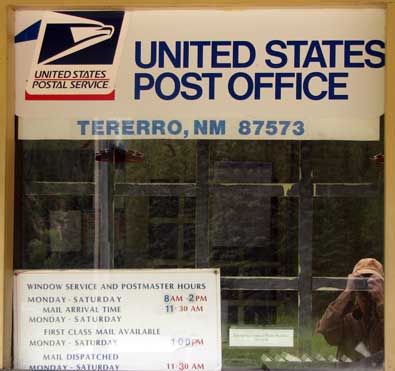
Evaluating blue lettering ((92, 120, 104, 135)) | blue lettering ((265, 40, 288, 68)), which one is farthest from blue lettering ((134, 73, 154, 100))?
blue lettering ((265, 40, 288, 68))

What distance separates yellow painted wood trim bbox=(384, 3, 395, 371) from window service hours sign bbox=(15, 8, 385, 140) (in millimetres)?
92

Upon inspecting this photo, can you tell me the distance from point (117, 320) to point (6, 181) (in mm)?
930

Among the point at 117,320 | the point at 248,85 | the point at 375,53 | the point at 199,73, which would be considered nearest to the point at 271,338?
the point at 117,320

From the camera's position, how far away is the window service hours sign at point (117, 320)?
3410mm

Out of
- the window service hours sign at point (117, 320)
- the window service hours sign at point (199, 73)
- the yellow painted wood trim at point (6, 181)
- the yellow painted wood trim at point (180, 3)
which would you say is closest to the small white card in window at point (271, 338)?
the window service hours sign at point (117, 320)

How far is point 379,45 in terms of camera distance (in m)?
3.35

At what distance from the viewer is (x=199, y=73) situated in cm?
343

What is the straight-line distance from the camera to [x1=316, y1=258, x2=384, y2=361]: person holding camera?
3379 millimetres

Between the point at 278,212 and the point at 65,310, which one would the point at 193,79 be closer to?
the point at 278,212

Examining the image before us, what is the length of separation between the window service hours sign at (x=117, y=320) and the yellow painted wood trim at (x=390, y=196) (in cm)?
86

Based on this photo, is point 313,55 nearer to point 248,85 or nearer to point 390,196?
point 248,85

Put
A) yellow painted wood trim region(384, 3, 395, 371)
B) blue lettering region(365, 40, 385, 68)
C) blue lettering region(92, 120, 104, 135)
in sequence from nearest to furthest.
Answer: yellow painted wood trim region(384, 3, 395, 371)
blue lettering region(365, 40, 385, 68)
blue lettering region(92, 120, 104, 135)

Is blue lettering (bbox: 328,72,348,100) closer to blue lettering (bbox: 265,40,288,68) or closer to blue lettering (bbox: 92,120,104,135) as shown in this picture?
blue lettering (bbox: 265,40,288,68)

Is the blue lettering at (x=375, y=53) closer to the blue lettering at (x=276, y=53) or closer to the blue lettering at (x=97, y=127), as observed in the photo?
the blue lettering at (x=276, y=53)
